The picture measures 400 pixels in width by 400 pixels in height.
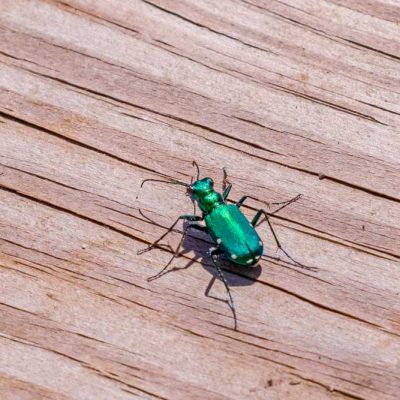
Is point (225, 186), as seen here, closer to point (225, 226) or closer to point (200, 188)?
point (200, 188)

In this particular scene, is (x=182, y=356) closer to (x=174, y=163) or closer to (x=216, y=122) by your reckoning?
(x=174, y=163)

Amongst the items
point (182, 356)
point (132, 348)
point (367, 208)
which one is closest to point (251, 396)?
point (182, 356)

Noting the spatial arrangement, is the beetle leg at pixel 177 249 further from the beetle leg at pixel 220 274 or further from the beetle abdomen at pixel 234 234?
the beetle leg at pixel 220 274

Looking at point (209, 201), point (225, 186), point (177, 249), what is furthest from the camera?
point (225, 186)

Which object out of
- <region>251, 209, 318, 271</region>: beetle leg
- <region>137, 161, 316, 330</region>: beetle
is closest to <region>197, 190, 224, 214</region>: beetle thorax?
<region>137, 161, 316, 330</region>: beetle

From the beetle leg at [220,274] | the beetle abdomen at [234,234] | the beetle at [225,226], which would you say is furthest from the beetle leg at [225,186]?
the beetle leg at [220,274]

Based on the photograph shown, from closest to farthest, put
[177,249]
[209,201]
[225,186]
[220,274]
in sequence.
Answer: [220,274], [177,249], [209,201], [225,186]

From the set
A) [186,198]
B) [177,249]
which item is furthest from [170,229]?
[186,198]
